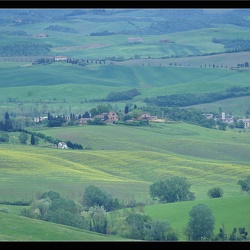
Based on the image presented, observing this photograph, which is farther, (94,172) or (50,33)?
(50,33)

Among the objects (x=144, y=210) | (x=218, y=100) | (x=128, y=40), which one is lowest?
(x=144, y=210)

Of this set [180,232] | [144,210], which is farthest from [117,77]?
[180,232]

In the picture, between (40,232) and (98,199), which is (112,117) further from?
(40,232)

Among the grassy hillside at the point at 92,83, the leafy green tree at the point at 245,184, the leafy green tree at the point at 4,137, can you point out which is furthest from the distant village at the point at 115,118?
the leafy green tree at the point at 245,184

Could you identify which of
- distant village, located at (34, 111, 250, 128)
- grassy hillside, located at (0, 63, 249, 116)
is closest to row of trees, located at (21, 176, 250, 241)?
distant village, located at (34, 111, 250, 128)

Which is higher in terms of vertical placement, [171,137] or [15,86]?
[15,86]

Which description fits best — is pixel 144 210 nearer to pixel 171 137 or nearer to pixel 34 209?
pixel 34 209
